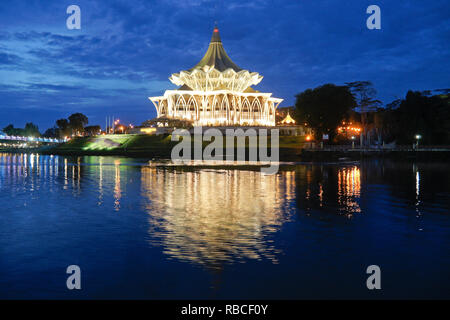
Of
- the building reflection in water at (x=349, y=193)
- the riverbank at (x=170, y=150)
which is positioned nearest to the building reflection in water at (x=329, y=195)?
the building reflection in water at (x=349, y=193)

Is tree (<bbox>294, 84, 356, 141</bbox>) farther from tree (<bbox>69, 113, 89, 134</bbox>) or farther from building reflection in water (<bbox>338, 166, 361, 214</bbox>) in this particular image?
tree (<bbox>69, 113, 89, 134</bbox>)

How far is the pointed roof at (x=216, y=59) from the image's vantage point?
99.8m

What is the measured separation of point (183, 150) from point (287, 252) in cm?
5921

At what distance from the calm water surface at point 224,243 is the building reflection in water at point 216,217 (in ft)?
0.18

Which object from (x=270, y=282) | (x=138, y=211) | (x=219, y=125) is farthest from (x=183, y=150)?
(x=270, y=282)

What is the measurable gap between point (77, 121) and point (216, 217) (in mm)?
134668

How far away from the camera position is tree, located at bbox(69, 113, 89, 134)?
141125 mm

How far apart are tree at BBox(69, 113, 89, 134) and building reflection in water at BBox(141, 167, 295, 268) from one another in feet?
397

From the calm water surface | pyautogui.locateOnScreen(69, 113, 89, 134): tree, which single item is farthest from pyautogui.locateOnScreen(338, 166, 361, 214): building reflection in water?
pyautogui.locateOnScreen(69, 113, 89, 134): tree

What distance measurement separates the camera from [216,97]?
97.5 metres

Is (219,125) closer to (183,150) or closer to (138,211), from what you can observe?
(183,150)

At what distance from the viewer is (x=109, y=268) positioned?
34.3 feet

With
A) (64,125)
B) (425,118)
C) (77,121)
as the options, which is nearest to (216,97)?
(425,118)

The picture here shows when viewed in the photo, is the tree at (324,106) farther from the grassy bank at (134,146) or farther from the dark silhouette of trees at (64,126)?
the dark silhouette of trees at (64,126)
